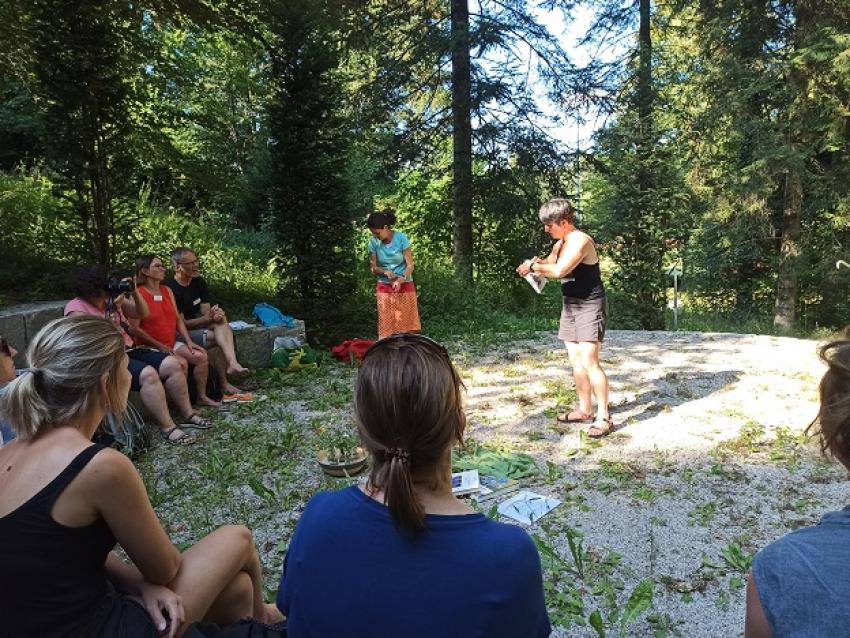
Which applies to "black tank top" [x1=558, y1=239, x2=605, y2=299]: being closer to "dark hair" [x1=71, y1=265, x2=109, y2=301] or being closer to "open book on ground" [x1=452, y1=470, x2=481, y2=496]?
"open book on ground" [x1=452, y1=470, x2=481, y2=496]

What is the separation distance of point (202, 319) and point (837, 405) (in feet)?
17.7

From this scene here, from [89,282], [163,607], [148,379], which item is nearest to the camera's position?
[163,607]

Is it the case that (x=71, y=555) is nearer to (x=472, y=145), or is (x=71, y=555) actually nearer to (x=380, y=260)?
(x=380, y=260)

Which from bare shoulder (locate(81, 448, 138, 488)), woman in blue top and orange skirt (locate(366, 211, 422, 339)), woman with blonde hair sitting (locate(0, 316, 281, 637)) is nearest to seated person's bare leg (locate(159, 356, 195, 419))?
woman in blue top and orange skirt (locate(366, 211, 422, 339))

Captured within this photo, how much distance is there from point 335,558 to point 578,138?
11478mm

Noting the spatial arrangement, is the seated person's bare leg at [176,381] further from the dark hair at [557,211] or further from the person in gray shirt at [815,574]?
the person in gray shirt at [815,574]

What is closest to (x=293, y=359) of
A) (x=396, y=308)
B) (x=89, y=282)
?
(x=396, y=308)

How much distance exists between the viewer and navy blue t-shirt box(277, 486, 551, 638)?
3.61ft

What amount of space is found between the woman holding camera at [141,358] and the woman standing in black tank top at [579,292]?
112 inches

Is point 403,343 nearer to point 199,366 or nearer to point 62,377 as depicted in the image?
point 62,377

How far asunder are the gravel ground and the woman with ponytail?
116 cm

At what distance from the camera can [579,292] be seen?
425 centimetres

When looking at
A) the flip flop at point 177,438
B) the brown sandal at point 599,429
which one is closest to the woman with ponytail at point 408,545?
the brown sandal at point 599,429

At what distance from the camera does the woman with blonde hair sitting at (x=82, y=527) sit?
1.45m
